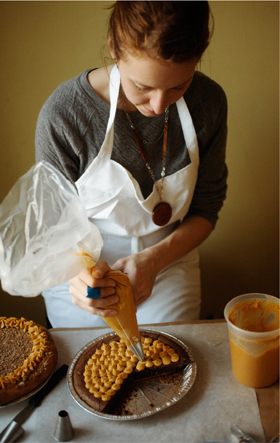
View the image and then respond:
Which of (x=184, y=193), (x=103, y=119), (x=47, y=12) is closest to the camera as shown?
(x=103, y=119)

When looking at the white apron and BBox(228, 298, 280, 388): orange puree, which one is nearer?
BBox(228, 298, 280, 388): orange puree

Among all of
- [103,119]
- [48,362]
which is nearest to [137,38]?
[103,119]

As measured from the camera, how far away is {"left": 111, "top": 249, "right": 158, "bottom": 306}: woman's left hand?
1076mm

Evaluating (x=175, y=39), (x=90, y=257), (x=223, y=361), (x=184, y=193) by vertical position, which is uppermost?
(x=175, y=39)

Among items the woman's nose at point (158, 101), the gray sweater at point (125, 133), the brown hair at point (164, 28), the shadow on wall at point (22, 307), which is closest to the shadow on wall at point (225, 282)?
the gray sweater at point (125, 133)

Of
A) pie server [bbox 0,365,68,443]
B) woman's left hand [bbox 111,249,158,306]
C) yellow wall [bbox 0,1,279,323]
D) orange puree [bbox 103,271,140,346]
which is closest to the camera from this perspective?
pie server [bbox 0,365,68,443]

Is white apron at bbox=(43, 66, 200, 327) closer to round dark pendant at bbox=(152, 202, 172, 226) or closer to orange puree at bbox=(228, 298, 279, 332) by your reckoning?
round dark pendant at bbox=(152, 202, 172, 226)

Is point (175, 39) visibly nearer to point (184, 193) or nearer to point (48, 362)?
point (184, 193)

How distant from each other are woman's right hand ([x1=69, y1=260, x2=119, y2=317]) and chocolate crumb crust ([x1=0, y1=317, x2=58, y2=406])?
0.18 metres

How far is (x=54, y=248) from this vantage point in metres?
0.76

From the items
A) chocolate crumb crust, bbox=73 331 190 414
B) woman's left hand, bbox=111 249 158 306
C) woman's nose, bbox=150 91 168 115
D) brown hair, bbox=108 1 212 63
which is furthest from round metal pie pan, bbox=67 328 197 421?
brown hair, bbox=108 1 212 63

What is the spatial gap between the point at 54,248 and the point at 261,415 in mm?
555

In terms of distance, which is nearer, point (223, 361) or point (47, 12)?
point (223, 361)

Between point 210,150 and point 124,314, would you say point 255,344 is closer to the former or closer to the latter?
point 124,314
